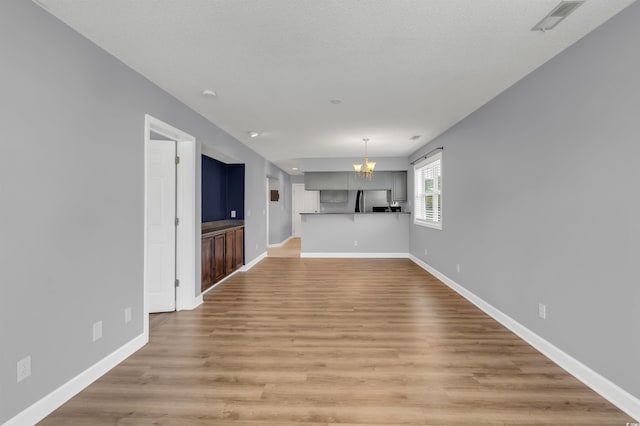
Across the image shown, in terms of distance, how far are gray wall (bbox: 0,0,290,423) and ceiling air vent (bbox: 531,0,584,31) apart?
125 inches

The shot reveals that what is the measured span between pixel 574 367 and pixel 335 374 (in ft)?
5.94

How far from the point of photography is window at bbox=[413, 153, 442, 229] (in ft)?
18.5

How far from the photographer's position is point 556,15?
197cm

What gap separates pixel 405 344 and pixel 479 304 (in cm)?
157

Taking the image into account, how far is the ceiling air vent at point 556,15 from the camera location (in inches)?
73.8

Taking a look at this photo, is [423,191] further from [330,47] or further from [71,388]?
[71,388]

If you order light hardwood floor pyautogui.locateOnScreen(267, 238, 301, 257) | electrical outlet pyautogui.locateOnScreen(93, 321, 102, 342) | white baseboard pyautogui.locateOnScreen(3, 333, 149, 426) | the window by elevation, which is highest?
the window

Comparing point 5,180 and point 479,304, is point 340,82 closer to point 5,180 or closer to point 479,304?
point 5,180

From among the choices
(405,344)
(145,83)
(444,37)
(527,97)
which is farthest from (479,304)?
(145,83)

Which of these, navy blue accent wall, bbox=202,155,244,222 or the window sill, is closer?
the window sill

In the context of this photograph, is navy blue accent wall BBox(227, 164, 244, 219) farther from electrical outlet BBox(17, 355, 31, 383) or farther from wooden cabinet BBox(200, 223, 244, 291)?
electrical outlet BBox(17, 355, 31, 383)

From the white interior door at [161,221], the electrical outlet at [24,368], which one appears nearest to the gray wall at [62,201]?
the electrical outlet at [24,368]

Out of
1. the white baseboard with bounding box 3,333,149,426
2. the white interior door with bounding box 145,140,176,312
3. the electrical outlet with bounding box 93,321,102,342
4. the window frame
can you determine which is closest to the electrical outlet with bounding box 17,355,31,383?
the white baseboard with bounding box 3,333,149,426

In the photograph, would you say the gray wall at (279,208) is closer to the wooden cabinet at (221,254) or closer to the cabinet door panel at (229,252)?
the wooden cabinet at (221,254)
